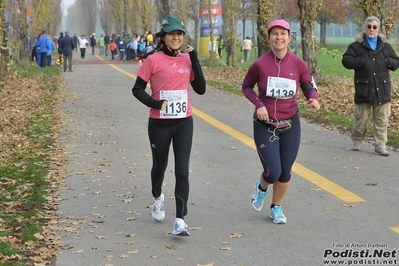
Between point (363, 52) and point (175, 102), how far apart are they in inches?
188

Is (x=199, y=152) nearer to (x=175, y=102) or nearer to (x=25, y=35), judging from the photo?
(x=175, y=102)

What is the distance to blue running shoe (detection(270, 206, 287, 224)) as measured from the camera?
23.2ft

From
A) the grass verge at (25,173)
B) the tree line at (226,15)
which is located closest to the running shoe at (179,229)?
the grass verge at (25,173)

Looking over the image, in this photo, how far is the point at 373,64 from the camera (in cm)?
1073

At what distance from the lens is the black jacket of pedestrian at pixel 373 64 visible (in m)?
10.7

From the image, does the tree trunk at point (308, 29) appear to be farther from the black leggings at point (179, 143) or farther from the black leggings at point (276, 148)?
the black leggings at point (179, 143)

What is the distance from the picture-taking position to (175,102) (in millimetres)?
6770

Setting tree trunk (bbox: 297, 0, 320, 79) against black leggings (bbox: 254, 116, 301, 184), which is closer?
black leggings (bbox: 254, 116, 301, 184)

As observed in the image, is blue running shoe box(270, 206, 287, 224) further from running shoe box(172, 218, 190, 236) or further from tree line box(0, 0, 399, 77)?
tree line box(0, 0, 399, 77)

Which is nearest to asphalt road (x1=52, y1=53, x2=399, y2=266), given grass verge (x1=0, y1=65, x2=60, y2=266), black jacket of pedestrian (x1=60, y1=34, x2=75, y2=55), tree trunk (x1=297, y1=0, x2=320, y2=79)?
grass verge (x1=0, y1=65, x2=60, y2=266)

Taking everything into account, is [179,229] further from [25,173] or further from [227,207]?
[25,173]

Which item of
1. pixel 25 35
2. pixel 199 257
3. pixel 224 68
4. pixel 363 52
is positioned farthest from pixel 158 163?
pixel 25 35

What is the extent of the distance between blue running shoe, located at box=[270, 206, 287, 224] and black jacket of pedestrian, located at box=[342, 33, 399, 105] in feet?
13.6

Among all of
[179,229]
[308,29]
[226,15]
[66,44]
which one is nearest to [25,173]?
[179,229]
